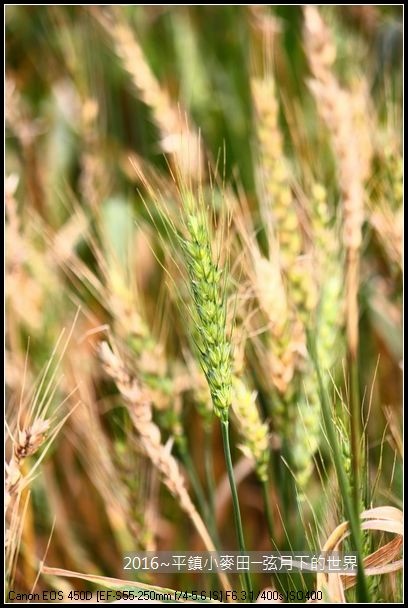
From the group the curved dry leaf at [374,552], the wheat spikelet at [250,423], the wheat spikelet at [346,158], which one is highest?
the wheat spikelet at [346,158]

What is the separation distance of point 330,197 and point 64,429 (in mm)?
533

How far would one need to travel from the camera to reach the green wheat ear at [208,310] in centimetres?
58

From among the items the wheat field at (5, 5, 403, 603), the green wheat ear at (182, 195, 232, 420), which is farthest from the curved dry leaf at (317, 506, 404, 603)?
the green wheat ear at (182, 195, 232, 420)

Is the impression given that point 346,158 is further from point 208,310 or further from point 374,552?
point 374,552

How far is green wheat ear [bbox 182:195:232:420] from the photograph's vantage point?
58 cm

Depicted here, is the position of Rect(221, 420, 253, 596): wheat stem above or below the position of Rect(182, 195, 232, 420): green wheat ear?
below

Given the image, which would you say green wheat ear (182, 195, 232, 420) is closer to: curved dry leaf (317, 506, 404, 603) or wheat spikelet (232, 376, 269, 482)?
wheat spikelet (232, 376, 269, 482)

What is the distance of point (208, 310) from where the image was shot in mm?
590

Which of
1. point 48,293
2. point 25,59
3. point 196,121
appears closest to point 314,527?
point 48,293

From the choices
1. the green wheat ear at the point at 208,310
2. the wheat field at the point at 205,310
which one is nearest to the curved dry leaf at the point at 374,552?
the wheat field at the point at 205,310

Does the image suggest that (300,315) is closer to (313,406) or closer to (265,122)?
(313,406)

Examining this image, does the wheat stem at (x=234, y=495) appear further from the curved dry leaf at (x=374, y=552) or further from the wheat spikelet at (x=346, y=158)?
the wheat spikelet at (x=346, y=158)

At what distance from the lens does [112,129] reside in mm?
1386

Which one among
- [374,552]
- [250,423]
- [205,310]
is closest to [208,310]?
[205,310]
